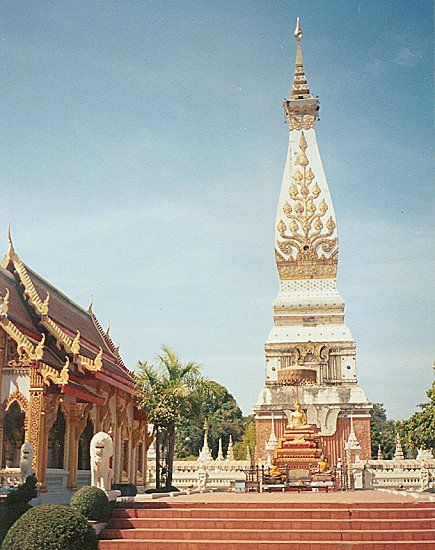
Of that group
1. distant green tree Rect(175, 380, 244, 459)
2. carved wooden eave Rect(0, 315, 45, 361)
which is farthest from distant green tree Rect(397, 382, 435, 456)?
distant green tree Rect(175, 380, 244, 459)

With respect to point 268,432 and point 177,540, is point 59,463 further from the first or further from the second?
point 268,432

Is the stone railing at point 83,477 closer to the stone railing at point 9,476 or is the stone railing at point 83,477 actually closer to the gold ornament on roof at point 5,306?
the stone railing at point 9,476

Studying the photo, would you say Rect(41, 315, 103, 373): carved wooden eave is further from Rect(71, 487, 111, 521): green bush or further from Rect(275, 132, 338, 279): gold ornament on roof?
Rect(275, 132, 338, 279): gold ornament on roof

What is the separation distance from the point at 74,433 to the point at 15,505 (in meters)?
6.50

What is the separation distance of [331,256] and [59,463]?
3353 centimetres

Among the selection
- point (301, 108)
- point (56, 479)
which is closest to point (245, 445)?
point (301, 108)

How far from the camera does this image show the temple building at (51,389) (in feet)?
57.4

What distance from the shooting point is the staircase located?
11.8m

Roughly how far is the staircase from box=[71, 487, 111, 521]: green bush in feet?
0.90

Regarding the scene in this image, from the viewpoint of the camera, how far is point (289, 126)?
175ft

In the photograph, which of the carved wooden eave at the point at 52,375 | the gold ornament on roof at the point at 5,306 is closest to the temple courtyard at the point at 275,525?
the carved wooden eave at the point at 52,375

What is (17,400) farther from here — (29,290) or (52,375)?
(29,290)

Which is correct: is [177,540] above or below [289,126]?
below

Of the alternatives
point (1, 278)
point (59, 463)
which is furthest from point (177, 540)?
point (1, 278)
